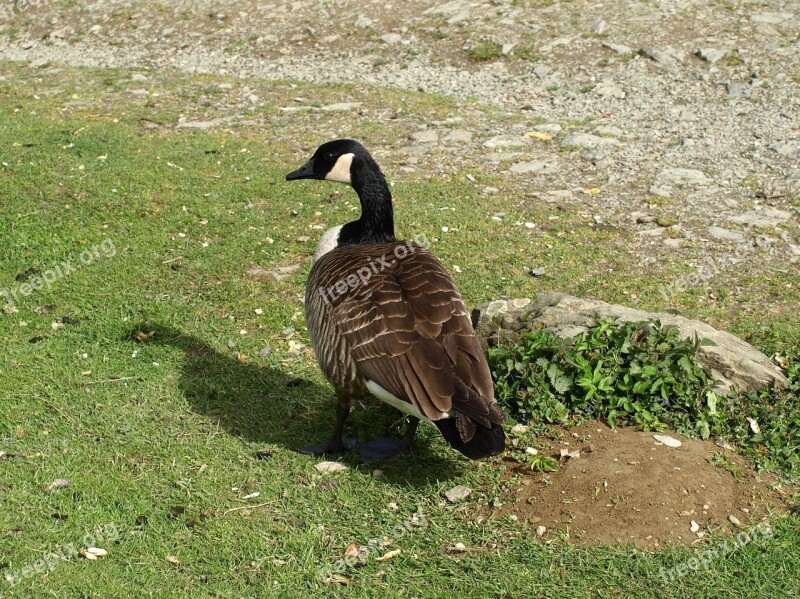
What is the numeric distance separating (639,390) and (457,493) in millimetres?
1240

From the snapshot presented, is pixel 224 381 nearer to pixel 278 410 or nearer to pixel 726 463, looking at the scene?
pixel 278 410

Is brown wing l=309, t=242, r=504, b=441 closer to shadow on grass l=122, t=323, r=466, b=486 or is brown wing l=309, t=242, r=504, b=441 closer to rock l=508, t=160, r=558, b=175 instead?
shadow on grass l=122, t=323, r=466, b=486

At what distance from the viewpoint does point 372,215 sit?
564 cm

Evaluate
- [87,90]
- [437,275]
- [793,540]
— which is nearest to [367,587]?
[437,275]

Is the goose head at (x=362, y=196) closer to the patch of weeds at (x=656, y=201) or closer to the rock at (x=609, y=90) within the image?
the patch of weeds at (x=656, y=201)

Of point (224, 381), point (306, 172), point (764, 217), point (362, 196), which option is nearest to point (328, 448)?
point (224, 381)

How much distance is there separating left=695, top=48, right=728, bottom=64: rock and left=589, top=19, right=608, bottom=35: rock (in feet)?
4.70

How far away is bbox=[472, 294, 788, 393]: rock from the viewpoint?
5.10 m

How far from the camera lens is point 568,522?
437 cm

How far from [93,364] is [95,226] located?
2.35 metres

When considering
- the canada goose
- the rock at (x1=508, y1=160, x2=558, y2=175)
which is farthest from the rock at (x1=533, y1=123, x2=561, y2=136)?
the canada goose

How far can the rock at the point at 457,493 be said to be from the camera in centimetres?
465

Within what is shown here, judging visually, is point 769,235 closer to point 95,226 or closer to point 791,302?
point 791,302

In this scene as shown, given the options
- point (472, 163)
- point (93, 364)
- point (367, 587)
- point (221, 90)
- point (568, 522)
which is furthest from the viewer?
point (221, 90)
